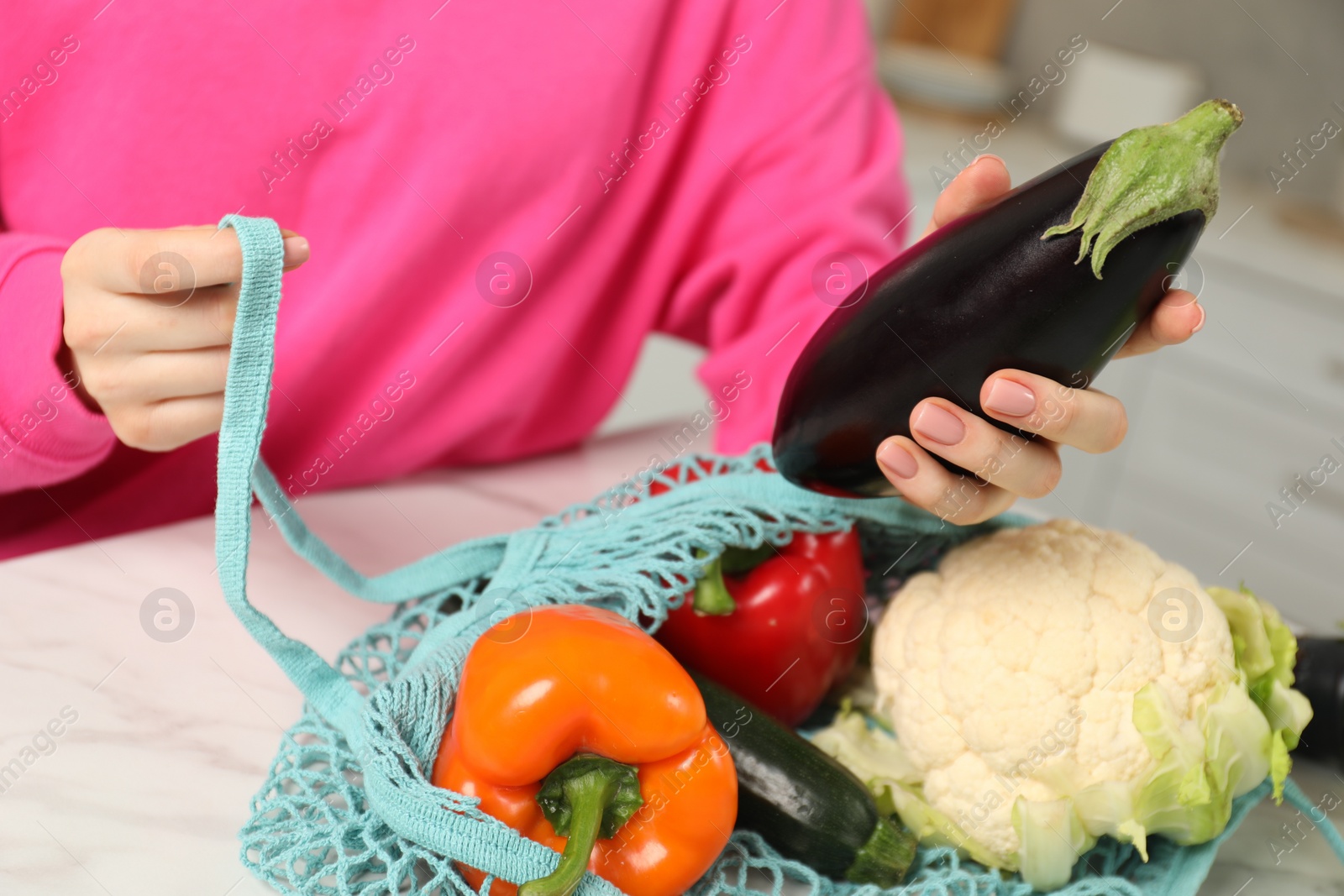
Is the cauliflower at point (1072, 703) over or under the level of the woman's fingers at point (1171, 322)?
under

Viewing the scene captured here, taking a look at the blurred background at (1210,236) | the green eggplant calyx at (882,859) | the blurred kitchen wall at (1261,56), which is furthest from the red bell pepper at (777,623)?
the blurred kitchen wall at (1261,56)

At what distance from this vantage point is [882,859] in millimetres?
530

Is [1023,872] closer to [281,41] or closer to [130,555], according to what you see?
[130,555]

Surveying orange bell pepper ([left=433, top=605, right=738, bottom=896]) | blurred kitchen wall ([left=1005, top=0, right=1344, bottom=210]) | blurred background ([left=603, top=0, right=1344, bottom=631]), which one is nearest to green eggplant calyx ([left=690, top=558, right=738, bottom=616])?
orange bell pepper ([left=433, top=605, right=738, bottom=896])

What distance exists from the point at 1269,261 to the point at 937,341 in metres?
1.61

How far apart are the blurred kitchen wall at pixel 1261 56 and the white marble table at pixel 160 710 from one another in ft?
6.93

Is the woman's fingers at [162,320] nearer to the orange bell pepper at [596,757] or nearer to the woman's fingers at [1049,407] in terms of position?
the orange bell pepper at [596,757]

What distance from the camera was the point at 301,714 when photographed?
570mm

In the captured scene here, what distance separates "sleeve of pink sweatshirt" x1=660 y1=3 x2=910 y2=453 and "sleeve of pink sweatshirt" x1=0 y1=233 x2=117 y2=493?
489 millimetres

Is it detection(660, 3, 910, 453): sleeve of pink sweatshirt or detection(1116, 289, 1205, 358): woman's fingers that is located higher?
detection(1116, 289, 1205, 358): woman's fingers

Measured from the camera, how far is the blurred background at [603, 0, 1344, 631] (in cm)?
183

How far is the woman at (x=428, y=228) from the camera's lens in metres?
0.58

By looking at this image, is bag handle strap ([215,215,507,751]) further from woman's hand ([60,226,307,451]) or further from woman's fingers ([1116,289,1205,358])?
woman's fingers ([1116,289,1205,358])

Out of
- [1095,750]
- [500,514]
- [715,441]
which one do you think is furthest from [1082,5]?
[1095,750]
